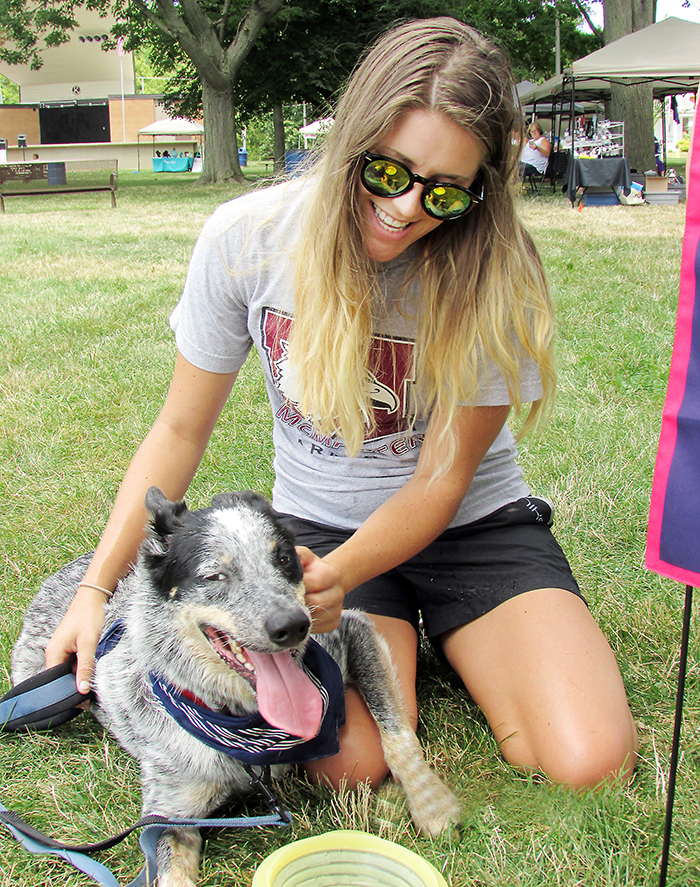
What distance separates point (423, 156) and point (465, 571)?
1.27m

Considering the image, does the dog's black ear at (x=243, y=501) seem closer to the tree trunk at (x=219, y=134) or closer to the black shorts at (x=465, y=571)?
the black shorts at (x=465, y=571)

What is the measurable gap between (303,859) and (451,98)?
186cm

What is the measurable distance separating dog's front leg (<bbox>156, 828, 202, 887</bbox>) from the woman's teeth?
168 centimetres

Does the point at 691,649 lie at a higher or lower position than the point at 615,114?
lower

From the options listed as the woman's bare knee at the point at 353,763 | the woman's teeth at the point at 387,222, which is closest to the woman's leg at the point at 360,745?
the woman's bare knee at the point at 353,763

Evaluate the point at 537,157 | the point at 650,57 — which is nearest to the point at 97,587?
the point at 650,57

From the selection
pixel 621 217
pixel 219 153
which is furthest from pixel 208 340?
pixel 219 153

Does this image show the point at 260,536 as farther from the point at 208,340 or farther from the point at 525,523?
the point at 525,523

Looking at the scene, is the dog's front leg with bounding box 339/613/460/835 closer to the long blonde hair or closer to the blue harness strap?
the long blonde hair

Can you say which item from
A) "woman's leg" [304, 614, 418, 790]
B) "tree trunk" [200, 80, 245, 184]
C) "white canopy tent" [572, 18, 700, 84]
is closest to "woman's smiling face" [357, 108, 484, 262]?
"woman's leg" [304, 614, 418, 790]

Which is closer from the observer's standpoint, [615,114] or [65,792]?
[65,792]

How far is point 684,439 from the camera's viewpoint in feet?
4.88

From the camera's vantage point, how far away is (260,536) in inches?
75.8

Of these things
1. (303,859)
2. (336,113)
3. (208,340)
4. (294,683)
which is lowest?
(303,859)
